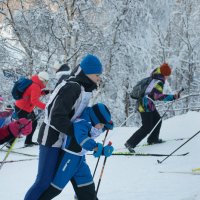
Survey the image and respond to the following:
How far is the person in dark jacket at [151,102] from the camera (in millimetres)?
6094

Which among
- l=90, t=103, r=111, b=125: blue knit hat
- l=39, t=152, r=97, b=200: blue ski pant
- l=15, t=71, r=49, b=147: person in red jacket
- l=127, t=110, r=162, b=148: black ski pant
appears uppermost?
l=90, t=103, r=111, b=125: blue knit hat

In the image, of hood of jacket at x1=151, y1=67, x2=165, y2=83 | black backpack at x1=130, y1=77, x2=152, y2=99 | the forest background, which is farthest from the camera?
the forest background

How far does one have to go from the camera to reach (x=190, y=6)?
58.1 ft

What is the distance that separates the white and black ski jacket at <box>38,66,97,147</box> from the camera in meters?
2.85

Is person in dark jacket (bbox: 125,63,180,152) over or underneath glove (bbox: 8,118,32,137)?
underneath

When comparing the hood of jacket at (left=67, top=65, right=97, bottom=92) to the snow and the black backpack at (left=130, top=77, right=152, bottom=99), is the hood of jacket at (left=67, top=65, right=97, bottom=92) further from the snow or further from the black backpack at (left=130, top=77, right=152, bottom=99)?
the black backpack at (left=130, top=77, right=152, bottom=99)

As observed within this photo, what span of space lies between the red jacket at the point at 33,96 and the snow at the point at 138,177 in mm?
983

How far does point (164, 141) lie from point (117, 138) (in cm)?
139

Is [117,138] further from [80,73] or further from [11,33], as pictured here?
[11,33]

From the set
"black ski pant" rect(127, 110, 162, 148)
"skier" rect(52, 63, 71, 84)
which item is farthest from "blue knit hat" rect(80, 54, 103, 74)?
"black ski pant" rect(127, 110, 162, 148)

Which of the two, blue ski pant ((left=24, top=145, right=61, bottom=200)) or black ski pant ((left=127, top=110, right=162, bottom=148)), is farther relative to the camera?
black ski pant ((left=127, top=110, right=162, bottom=148))

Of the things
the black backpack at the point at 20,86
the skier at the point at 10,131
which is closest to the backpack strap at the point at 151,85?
the black backpack at the point at 20,86

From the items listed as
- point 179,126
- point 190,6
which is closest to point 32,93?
point 179,126

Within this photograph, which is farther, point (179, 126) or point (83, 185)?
point (179, 126)
